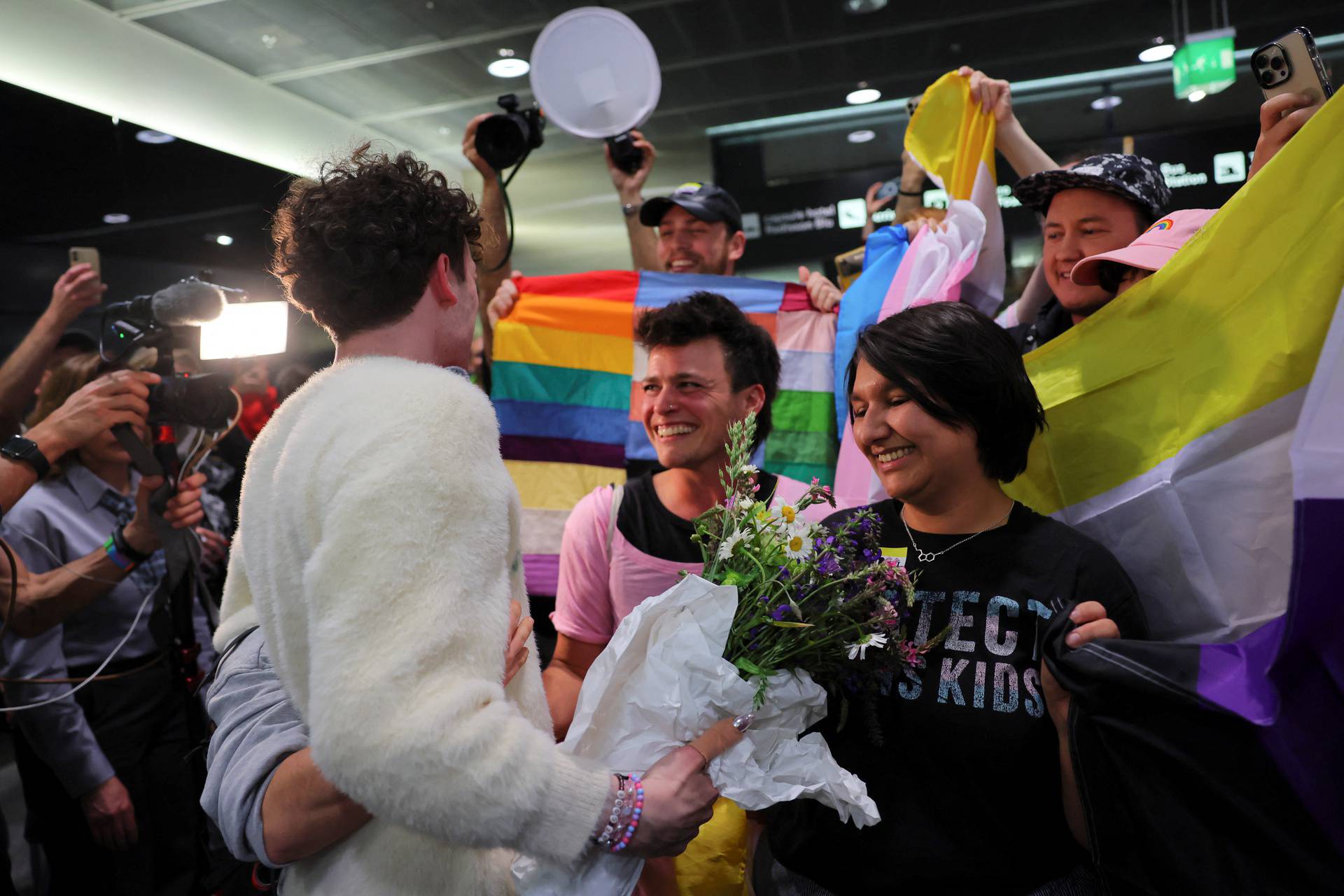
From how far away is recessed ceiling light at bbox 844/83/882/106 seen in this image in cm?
640

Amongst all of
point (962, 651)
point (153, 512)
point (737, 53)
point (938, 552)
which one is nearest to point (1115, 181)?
point (938, 552)

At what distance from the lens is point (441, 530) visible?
0.98 meters

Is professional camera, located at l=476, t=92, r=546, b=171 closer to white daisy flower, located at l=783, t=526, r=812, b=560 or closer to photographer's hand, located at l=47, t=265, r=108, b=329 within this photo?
photographer's hand, located at l=47, t=265, r=108, b=329

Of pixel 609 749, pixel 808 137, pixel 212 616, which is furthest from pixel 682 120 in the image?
pixel 609 749

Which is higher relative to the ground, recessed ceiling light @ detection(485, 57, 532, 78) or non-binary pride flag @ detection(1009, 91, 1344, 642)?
recessed ceiling light @ detection(485, 57, 532, 78)

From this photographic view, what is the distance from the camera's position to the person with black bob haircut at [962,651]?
4.16 feet

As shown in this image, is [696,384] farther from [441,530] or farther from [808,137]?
[808,137]

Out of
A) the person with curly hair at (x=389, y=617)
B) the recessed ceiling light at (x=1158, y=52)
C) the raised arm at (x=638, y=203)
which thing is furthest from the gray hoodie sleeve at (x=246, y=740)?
Result: the recessed ceiling light at (x=1158, y=52)

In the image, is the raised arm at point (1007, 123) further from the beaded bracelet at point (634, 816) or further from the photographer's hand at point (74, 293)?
the photographer's hand at point (74, 293)

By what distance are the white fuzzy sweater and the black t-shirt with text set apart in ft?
1.56

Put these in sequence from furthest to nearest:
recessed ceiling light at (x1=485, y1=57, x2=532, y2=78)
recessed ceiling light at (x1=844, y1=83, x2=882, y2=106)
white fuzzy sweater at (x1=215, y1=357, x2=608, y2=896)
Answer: recessed ceiling light at (x1=844, y1=83, x2=882, y2=106) → recessed ceiling light at (x1=485, y1=57, x2=532, y2=78) → white fuzzy sweater at (x1=215, y1=357, x2=608, y2=896)

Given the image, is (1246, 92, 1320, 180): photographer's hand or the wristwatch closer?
(1246, 92, 1320, 180): photographer's hand

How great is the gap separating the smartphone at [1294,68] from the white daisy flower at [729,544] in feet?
3.76

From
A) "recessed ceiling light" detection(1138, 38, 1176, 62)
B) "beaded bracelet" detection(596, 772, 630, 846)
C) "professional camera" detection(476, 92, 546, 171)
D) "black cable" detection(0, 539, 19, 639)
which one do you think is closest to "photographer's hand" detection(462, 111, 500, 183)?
"professional camera" detection(476, 92, 546, 171)
